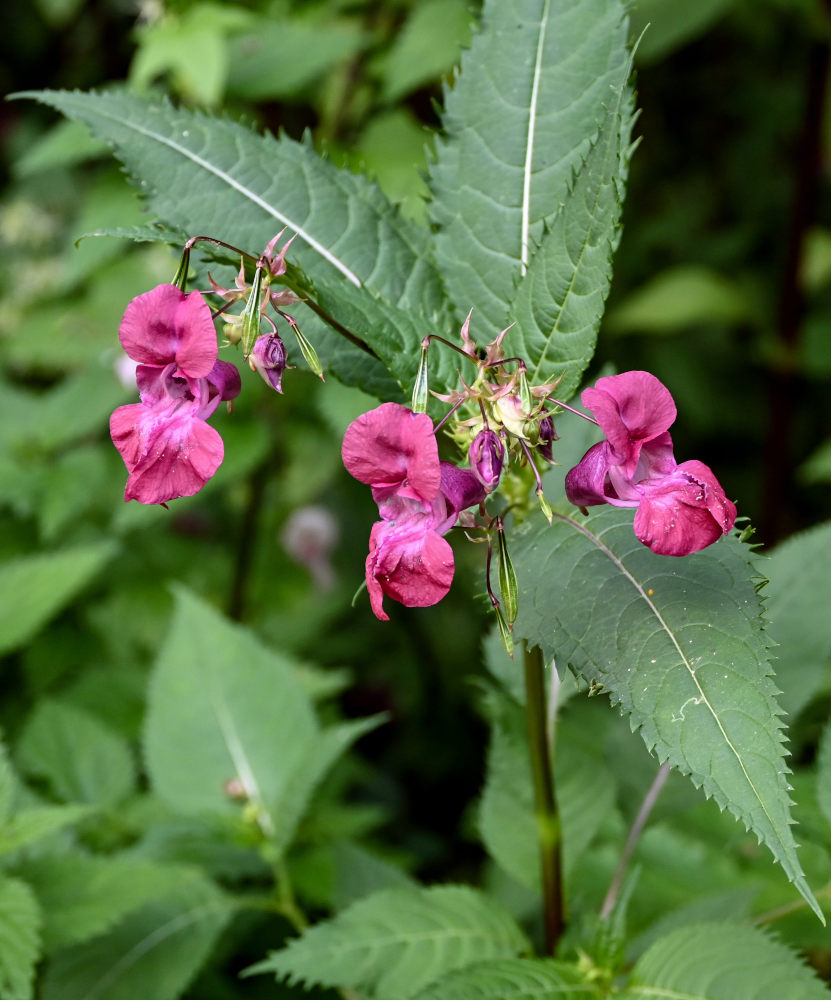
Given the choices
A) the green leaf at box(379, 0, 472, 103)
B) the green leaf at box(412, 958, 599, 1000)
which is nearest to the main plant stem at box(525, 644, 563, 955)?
the green leaf at box(412, 958, 599, 1000)

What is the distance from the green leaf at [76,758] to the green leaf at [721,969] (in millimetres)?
1091

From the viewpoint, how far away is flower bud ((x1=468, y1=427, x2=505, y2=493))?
0.73 meters

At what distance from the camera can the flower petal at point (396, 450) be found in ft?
2.28

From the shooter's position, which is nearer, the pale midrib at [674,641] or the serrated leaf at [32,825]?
the pale midrib at [674,641]

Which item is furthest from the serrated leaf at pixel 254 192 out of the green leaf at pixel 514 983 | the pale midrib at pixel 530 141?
the green leaf at pixel 514 983

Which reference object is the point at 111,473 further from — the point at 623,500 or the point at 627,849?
the point at 623,500

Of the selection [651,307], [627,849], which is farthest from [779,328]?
[627,849]

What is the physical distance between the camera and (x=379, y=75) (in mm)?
2529

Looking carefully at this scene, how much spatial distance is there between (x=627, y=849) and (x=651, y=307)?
5.48 ft

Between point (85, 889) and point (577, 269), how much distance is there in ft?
3.41

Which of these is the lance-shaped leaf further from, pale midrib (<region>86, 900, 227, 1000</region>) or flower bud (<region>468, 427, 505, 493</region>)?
pale midrib (<region>86, 900, 227, 1000</region>)

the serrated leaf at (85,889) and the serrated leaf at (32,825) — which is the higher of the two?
the serrated leaf at (32,825)

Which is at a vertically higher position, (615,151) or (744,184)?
(615,151)

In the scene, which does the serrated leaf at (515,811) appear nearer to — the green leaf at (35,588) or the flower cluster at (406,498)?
the flower cluster at (406,498)
